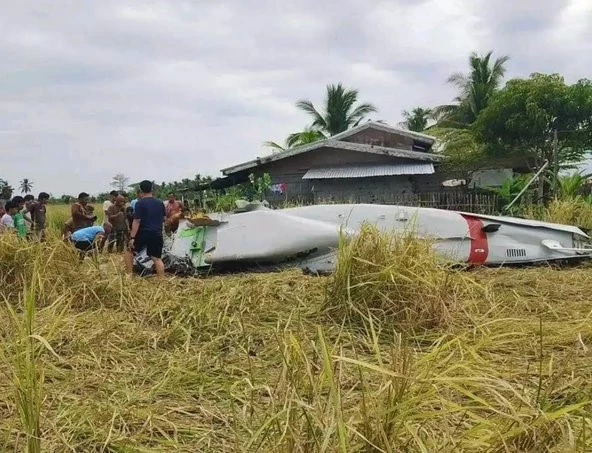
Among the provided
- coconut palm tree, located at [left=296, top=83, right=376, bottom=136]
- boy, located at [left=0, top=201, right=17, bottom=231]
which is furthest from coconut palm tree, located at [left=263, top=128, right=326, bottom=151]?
boy, located at [left=0, top=201, right=17, bottom=231]

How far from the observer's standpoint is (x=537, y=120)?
57.4ft

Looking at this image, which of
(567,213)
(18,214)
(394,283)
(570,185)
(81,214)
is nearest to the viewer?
(394,283)

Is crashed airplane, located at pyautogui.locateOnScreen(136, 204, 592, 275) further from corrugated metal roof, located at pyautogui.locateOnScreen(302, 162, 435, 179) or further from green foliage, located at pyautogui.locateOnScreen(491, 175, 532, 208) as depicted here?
corrugated metal roof, located at pyautogui.locateOnScreen(302, 162, 435, 179)

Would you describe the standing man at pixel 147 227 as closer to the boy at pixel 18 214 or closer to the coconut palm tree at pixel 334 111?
the boy at pixel 18 214

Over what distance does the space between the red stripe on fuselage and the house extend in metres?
8.80

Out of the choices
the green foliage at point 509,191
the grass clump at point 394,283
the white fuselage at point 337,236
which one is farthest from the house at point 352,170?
the grass clump at point 394,283

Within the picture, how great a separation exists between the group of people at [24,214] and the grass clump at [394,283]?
3.55m

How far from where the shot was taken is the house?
55.8 ft

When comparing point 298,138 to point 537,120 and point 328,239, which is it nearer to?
point 537,120

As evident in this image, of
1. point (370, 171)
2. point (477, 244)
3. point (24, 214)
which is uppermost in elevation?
point (370, 171)

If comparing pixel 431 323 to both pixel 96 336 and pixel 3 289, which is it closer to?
pixel 96 336

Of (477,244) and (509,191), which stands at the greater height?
(509,191)

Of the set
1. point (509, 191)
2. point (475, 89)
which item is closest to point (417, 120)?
point (475, 89)

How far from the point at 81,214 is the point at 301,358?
7.86m
